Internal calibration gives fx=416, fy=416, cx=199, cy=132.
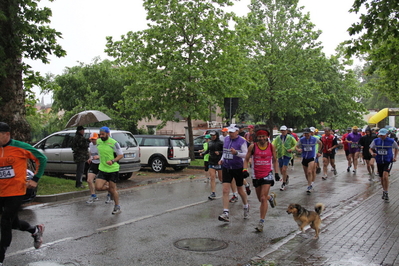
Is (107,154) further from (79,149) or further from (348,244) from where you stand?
(348,244)

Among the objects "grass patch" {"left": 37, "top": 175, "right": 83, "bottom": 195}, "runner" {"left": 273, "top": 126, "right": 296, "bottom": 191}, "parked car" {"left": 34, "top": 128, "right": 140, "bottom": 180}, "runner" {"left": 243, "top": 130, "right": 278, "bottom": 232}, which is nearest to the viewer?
"runner" {"left": 243, "top": 130, "right": 278, "bottom": 232}

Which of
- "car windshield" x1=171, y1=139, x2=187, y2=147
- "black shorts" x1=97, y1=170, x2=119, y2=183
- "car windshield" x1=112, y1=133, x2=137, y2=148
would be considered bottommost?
"black shorts" x1=97, y1=170, x2=119, y2=183

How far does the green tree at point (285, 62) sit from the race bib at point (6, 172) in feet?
79.1

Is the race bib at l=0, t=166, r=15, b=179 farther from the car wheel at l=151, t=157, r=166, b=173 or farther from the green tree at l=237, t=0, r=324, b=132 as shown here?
the green tree at l=237, t=0, r=324, b=132

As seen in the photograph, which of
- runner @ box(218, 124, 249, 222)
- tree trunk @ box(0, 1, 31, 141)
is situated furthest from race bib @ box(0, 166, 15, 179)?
tree trunk @ box(0, 1, 31, 141)

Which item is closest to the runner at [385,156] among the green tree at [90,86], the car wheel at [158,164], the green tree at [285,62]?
the car wheel at [158,164]

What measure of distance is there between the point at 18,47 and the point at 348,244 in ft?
31.8

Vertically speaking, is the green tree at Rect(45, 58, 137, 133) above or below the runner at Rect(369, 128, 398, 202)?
above

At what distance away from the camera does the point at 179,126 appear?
1786 inches

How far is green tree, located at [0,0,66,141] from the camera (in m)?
11.1

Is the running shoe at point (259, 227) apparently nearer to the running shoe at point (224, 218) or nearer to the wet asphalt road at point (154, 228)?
the wet asphalt road at point (154, 228)

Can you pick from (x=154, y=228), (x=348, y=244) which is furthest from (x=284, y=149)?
(x=348, y=244)

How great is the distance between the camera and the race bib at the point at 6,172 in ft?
16.9

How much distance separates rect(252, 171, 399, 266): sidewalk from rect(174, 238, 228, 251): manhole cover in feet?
2.52
